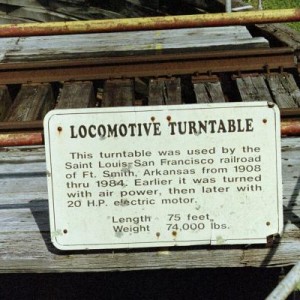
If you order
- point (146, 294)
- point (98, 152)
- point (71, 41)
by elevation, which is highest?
point (98, 152)

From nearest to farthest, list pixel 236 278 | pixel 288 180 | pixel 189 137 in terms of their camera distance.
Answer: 1. pixel 189 137
2. pixel 288 180
3. pixel 236 278

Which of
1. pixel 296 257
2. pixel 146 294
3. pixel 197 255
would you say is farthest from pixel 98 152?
pixel 146 294

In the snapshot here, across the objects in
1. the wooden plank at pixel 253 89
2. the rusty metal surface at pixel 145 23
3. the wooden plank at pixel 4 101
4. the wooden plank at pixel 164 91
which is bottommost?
the wooden plank at pixel 4 101

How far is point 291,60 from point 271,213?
3.14 m

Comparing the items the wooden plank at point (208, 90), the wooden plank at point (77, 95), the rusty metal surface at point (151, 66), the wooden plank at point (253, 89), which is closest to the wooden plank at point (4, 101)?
the rusty metal surface at point (151, 66)

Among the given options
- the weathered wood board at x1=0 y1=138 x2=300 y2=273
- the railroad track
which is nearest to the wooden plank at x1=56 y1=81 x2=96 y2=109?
the railroad track

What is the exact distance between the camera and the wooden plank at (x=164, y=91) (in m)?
5.70

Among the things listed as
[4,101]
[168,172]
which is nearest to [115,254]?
[168,172]

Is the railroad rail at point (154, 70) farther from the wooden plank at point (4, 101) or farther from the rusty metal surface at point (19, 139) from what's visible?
the rusty metal surface at point (19, 139)

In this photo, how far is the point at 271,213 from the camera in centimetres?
328

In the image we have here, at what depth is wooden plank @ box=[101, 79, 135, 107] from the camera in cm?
574

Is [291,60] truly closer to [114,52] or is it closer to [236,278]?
[114,52]

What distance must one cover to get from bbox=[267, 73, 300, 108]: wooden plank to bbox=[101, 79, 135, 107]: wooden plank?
1081 millimetres

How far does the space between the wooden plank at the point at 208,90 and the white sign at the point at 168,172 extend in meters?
2.37
